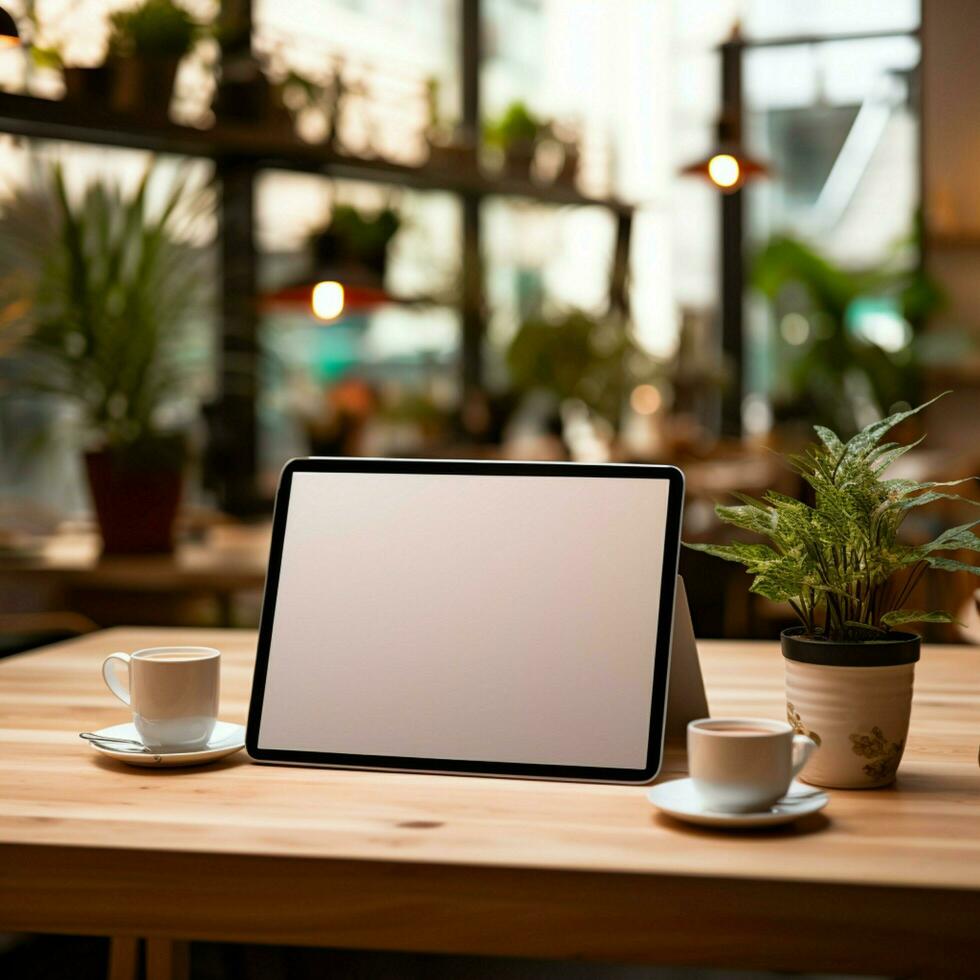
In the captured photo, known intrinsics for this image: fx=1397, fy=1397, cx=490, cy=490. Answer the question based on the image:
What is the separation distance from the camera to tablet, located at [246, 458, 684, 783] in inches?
46.1

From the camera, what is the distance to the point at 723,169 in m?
4.02

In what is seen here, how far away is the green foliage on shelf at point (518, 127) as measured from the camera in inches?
227

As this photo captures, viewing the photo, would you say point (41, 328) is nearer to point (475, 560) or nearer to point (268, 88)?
point (268, 88)

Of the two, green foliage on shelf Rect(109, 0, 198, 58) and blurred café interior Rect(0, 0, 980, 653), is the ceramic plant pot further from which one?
green foliage on shelf Rect(109, 0, 198, 58)

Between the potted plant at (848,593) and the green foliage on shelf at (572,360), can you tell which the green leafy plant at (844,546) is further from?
the green foliage on shelf at (572,360)

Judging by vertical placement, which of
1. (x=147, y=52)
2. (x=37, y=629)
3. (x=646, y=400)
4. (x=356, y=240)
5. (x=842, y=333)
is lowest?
(x=37, y=629)

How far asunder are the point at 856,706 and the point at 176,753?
57 cm

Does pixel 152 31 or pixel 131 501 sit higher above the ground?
pixel 152 31

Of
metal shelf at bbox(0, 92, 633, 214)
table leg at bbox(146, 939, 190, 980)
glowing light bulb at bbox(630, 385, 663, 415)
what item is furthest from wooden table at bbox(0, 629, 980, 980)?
glowing light bulb at bbox(630, 385, 663, 415)

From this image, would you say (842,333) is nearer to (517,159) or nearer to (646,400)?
(646,400)

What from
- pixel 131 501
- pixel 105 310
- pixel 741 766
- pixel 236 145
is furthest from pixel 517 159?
pixel 741 766

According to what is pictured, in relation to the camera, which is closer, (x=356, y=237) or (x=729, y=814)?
(x=729, y=814)

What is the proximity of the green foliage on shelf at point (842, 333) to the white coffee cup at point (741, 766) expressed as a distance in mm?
6983

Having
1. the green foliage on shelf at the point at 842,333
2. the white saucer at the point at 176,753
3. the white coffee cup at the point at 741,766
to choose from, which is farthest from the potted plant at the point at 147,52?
the green foliage on shelf at the point at 842,333
